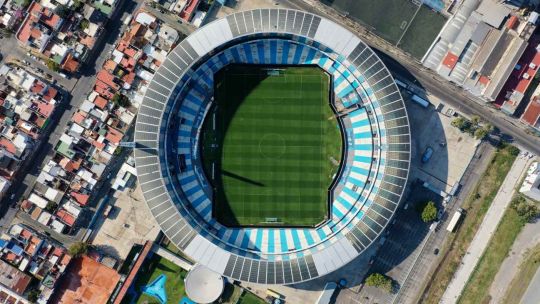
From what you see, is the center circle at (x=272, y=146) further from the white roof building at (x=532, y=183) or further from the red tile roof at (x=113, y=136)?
the white roof building at (x=532, y=183)

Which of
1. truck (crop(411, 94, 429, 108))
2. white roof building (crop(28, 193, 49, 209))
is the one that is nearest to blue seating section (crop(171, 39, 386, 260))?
truck (crop(411, 94, 429, 108))

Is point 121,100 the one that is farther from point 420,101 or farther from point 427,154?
point 427,154

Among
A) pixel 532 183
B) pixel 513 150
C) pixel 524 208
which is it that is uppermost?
pixel 513 150

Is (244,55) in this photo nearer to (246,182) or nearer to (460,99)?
(246,182)

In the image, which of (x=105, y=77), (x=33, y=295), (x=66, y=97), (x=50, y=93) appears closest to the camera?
(x=33, y=295)

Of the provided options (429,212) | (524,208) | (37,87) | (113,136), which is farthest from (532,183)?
(37,87)

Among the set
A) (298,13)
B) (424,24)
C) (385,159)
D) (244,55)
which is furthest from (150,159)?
(424,24)
